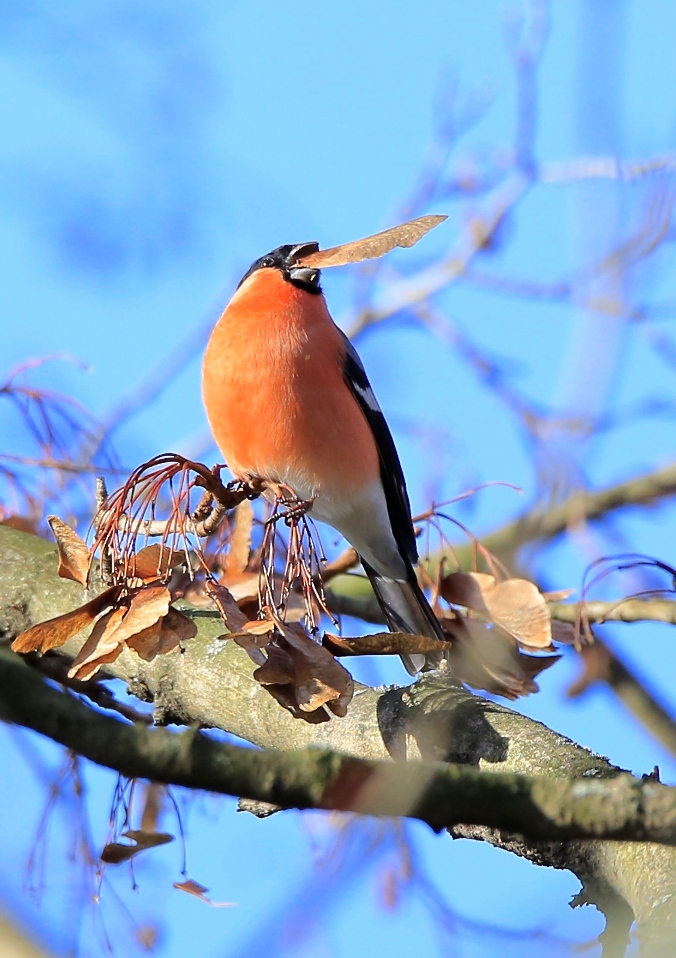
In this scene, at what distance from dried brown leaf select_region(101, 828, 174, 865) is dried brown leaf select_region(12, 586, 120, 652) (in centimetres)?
51

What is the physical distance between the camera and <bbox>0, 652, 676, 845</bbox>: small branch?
1338mm

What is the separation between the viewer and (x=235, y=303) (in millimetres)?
3982

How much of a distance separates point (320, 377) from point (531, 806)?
246 centimetres

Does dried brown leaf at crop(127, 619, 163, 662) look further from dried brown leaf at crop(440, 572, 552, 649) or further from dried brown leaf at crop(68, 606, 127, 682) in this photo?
dried brown leaf at crop(440, 572, 552, 649)

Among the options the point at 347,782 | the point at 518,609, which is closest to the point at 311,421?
the point at 518,609

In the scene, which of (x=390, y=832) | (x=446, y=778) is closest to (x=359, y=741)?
(x=390, y=832)

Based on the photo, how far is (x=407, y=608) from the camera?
3.80 meters

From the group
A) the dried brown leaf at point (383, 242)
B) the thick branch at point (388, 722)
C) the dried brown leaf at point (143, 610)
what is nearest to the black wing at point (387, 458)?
the thick branch at point (388, 722)

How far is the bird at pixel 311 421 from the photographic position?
3.63 metres

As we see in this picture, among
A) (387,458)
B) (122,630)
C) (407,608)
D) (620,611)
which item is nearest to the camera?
(122,630)

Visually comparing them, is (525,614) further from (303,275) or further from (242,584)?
(303,275)

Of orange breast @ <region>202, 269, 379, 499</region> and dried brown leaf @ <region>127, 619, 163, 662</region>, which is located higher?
Answer: orange breast @ <region>202, 269, 379, 499</region>

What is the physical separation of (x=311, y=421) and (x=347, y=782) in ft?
7.75

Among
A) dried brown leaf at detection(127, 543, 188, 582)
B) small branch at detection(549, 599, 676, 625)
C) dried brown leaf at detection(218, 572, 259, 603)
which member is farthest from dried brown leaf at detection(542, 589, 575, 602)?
dried brown leaf at detection(127, 543, 188, 582)
